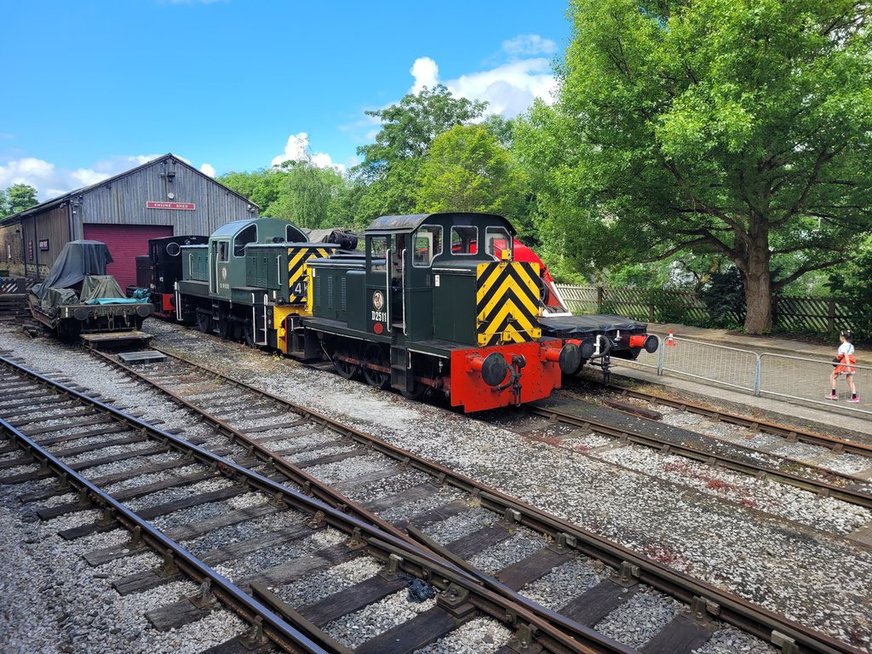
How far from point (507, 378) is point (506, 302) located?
111cm

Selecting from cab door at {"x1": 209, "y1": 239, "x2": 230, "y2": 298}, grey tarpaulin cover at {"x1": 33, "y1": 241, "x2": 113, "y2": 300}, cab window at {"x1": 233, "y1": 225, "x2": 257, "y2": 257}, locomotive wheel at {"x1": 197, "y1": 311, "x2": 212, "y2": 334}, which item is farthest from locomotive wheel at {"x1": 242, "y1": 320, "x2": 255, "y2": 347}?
grey tarpaulin cover at {"x1": 33, "y1": 241, "x2": 113, "y2": 300}

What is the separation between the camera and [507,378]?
9.26 m

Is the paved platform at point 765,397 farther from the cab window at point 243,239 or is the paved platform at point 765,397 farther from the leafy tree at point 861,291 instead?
the cab window at point 243,239

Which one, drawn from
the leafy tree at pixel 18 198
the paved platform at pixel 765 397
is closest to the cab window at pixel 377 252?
the paved platform at pixel 765 397

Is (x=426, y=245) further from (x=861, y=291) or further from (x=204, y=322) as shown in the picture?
(x=861, y=291)

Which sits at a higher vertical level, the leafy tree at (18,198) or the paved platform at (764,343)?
the leafy tree at (18,198)

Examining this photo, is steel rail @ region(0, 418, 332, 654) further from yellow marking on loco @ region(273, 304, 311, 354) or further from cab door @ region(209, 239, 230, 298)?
cab door @ region(209, 239, 230, 298)

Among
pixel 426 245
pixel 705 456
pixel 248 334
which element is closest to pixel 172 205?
pixel 248 334

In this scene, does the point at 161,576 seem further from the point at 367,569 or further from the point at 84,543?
the point at 367,569

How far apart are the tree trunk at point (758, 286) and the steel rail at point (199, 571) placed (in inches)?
656

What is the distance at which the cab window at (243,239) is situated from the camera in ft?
53.2

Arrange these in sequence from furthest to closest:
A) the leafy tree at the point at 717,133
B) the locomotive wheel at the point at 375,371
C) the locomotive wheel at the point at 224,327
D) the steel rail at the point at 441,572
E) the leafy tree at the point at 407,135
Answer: the leafy tree at the point at 407,135
the locomotive wheel at the point at 224,327
the leafy tree at the point at 717,133
the locomotive wheel at the point at 375,371
the steel rail at the point at 441,572

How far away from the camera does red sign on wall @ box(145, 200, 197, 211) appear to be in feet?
91.1

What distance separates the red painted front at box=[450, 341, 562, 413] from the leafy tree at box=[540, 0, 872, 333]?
20.9ft
